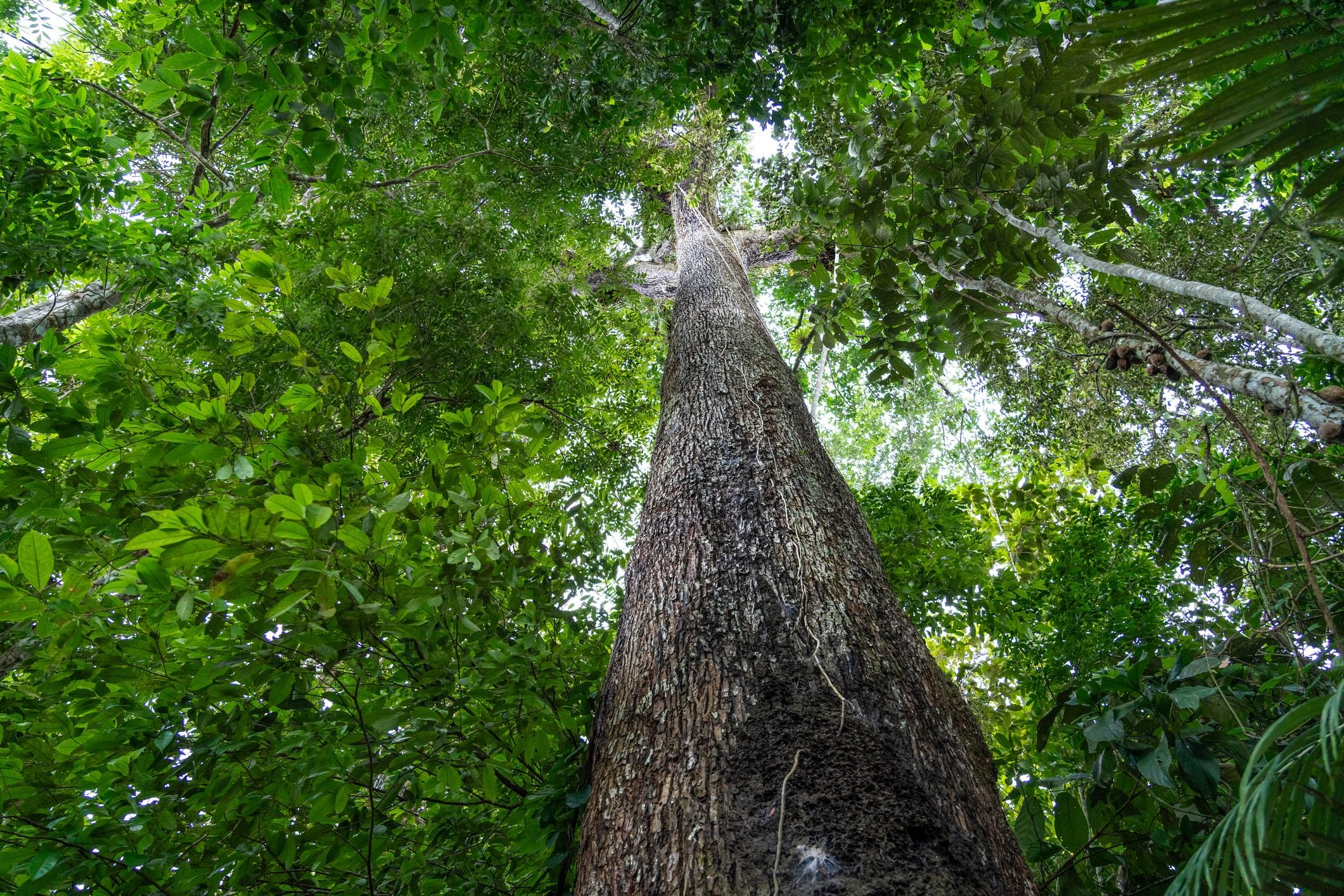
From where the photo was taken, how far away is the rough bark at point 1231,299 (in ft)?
4.04

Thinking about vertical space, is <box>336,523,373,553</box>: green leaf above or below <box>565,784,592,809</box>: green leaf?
above

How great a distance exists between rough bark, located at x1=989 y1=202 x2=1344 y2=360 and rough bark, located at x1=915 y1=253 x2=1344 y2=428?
9cm

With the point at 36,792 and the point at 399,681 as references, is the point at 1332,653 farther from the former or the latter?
the point at 36,792

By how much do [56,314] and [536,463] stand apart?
383 cm

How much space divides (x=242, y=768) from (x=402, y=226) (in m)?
3.38

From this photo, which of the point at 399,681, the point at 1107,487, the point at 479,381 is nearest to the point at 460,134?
the point at 479,381

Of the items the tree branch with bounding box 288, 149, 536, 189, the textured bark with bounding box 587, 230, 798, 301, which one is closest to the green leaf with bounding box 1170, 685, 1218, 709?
the tree branch with bounding box 288, 149, 536, 189

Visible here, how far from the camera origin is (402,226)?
409 centimetres

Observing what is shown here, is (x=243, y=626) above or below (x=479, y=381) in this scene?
below

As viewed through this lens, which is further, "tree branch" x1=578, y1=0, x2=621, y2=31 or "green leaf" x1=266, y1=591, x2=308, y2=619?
"tree branch" x1=578, y1=0, x2=621, y2=31

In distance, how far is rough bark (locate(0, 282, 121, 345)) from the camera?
3.59m

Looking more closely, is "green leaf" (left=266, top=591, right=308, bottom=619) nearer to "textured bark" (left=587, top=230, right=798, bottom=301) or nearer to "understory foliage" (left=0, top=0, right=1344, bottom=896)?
"understory foliage" (left=0, top=0, right=1344, bottom=896)

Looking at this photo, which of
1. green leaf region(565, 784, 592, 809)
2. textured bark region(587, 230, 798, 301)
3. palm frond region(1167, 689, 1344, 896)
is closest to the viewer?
palm frond region(1167, 689, 1344, 896)

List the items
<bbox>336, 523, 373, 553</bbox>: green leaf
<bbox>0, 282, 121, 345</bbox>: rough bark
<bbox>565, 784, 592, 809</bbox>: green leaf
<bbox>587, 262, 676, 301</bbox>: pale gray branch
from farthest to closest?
<bbox>587, 262, 676, 301</bbox>: pale gray branch, <bbox>0, 282, 121, 345</bbox>: rough bark, <bbox>565, 784, 592, 809</bbox>: green leaf, <bbox>336, 523, 373, 553</bbox>: green leaf
